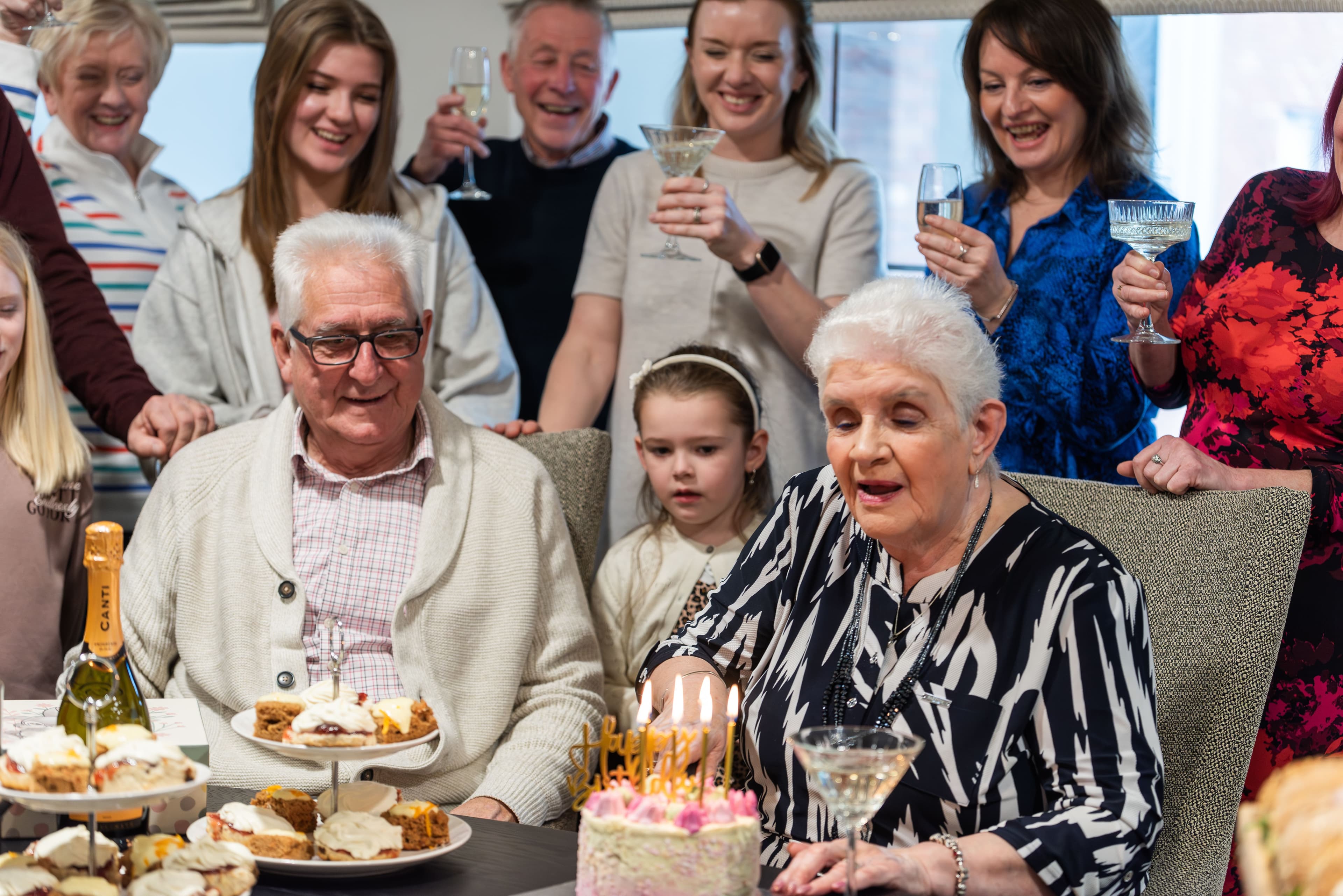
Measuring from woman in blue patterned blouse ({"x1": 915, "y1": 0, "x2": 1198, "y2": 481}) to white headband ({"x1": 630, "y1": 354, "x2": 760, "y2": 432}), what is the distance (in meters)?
0.49

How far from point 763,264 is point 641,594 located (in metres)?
0.79

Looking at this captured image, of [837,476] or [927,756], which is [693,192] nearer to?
[837,476]

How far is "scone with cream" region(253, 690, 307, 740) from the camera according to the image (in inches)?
60.8

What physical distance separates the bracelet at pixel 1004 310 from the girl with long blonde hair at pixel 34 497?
1.84 meters

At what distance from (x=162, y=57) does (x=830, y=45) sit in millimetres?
2316

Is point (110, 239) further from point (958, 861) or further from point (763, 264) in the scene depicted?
point (958, 861)

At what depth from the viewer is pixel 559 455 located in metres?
2.83

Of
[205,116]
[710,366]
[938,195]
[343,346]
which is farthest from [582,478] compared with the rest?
[205,116]

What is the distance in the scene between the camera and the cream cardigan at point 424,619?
229 centimetres

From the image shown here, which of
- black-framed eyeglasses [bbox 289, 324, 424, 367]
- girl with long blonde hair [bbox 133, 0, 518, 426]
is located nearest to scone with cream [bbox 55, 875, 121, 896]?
black-framed eyeglasses [bbox 289, 324, 424, 367]

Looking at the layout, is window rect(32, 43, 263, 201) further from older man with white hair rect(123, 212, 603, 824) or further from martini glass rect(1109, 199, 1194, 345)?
martini glass rect(1109, 199, 1194, 345)

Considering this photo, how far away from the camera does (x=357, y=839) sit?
1.60 m

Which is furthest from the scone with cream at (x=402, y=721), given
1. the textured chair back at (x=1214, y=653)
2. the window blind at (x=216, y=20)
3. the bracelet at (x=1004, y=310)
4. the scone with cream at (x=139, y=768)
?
the window blind at (x=216, y=20)

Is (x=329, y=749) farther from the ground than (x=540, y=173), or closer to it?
closer to it
